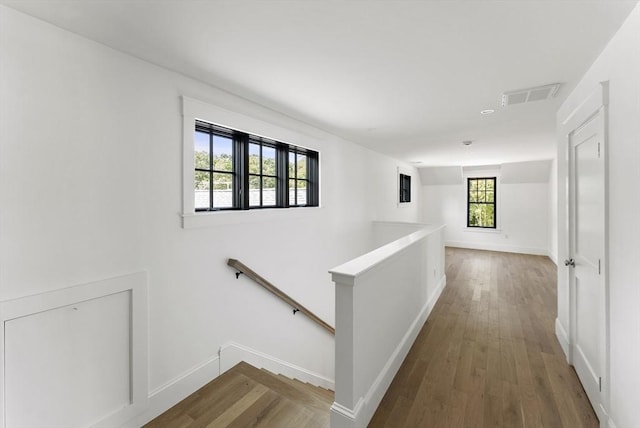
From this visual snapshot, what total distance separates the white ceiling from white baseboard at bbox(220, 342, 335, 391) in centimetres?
224

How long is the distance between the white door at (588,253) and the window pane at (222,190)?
2.69 meters

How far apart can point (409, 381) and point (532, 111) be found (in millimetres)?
2964

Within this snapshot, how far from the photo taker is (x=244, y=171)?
2.73 meters

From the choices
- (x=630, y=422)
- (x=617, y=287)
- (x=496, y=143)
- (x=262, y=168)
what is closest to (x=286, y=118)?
(x=262, y=168)

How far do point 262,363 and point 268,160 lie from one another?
203 centimetres

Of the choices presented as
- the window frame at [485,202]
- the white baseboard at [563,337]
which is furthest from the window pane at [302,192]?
the window frame at [485,202]

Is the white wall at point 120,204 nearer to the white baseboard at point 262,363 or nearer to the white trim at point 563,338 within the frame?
the white baseboard at point 262,363

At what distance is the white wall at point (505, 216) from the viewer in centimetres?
733

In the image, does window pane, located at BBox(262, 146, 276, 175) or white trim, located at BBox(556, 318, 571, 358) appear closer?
white trim, located at BBox(556, 318, 571, 358)

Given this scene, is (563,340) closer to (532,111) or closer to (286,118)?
(532,111)

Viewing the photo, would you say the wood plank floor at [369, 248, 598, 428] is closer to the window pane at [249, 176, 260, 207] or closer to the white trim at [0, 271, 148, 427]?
the white trim at [0, 271, 148, 427]

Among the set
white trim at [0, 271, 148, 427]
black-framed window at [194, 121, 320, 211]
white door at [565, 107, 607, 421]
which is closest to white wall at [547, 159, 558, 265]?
white door at [565, 107, 607, 421]

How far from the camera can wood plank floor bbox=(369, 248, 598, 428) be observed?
72.9 inches

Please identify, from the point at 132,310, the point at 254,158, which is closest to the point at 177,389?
the point at 132,310
